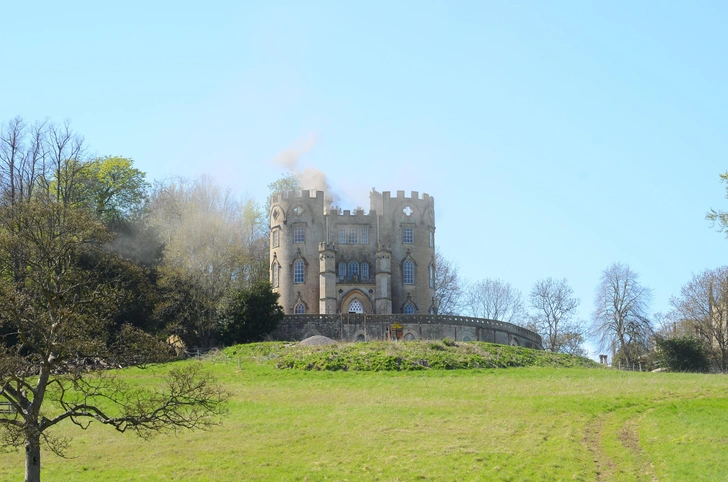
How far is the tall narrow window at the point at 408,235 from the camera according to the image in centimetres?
6844

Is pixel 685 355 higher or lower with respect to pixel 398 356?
higher

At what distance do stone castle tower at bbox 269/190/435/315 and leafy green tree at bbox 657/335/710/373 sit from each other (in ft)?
59.4

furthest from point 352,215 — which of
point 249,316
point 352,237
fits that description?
point 249,316

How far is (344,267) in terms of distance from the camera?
66.9 m

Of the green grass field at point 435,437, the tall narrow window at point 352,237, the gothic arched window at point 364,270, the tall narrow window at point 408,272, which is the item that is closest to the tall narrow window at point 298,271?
the tall narrow window at point 352,237

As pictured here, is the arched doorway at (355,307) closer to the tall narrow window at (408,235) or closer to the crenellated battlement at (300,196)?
the tall narrow window at (408,235)

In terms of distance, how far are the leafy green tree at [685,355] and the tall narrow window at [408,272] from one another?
19183 millimetres

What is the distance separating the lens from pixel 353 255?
221 feet

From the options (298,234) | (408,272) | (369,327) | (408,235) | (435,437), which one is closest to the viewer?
(435,437)

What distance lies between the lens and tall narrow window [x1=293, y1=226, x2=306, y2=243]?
6689 cm

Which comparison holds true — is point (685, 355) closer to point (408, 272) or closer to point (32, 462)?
point (408, 272)

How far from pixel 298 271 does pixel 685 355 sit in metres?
26.7

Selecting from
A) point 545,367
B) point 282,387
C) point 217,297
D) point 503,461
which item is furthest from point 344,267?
point 503,461

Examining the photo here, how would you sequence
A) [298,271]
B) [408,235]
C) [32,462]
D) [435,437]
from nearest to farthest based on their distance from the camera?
[32,462]
[435,437]
[298,271]
[408,235]
